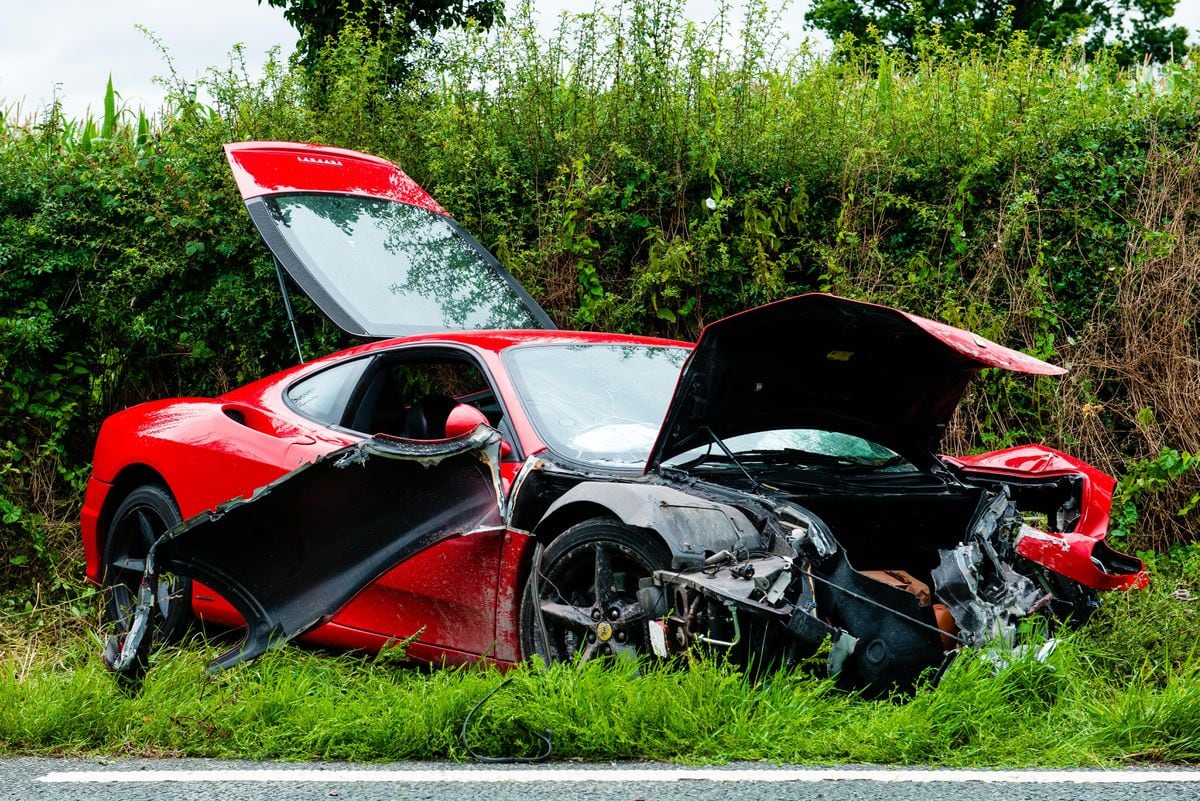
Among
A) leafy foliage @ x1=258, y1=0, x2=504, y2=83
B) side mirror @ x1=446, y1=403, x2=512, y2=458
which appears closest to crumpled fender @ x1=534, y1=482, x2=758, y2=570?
side mirror @ x1=446, y1=403, x2=512, y2=458

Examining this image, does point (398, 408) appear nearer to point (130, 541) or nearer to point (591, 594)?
point (130, 541)

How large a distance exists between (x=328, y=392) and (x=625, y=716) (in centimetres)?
254

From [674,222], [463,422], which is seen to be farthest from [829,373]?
[674,222]

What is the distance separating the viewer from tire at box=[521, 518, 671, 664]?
4254 mm

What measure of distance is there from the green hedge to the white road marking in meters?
4.24

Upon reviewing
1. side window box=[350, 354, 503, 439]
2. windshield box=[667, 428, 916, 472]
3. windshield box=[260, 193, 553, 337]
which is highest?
windshield box=[260, 193, 553, 337]

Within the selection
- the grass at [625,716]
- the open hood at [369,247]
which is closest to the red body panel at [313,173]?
the open hood at [369,247]

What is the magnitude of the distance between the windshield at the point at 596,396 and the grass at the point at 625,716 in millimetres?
998

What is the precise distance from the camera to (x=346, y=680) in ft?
15.7

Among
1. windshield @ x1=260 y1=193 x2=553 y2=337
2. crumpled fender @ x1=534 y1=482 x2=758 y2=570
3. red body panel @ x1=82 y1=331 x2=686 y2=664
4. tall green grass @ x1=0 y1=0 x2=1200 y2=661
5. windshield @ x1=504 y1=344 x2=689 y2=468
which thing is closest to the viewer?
crumpled fender @ x1=534 y1=482 x2=758 y2=570

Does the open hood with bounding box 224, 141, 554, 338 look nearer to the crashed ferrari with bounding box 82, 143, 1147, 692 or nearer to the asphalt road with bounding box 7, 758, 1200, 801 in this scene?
the crashed ferrari with bounding box 82, 143, 1147, 692

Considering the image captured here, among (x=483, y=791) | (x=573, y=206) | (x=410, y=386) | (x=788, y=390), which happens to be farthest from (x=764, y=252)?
(x=483, y=791)

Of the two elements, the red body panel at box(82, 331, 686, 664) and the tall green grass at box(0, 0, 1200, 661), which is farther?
the tall green grass at box(0, 0, 1200, 661)

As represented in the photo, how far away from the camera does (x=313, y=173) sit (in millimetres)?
7398
